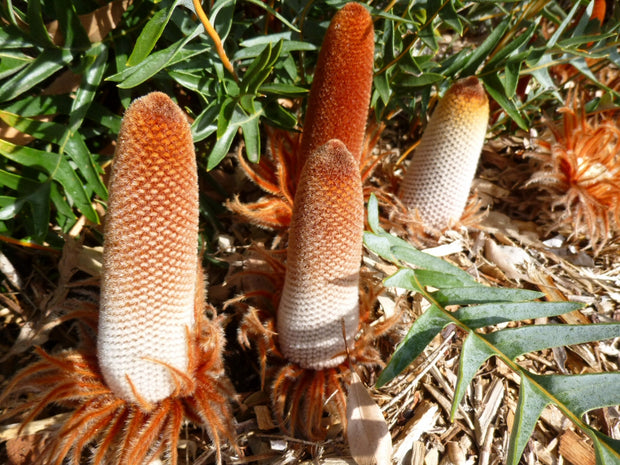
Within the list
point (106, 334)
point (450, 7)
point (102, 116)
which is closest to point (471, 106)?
point (450, 7)

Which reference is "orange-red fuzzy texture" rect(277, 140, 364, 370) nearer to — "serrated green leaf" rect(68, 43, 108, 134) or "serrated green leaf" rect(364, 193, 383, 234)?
"serrated green leaf" rect(364, 193, 383, 234)

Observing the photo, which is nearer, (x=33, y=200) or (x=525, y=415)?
(x=525, y=415)

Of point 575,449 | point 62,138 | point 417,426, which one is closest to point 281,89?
point 62,138

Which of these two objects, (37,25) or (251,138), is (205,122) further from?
(37,25)

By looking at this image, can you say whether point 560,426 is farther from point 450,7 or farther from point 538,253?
point 450,7

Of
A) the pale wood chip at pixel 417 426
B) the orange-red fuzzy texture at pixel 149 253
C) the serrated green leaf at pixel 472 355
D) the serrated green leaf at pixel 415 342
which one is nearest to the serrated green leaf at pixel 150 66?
the orange-red fuzzy texture at pixel 149 253
